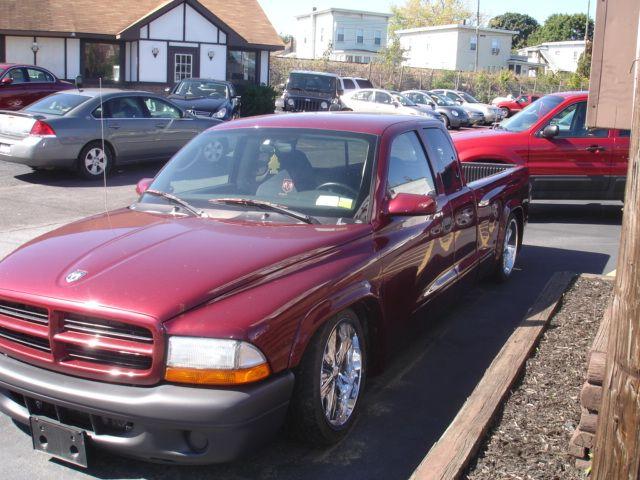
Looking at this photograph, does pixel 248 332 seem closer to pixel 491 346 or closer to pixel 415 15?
pixel 491 346

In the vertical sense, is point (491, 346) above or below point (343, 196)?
below

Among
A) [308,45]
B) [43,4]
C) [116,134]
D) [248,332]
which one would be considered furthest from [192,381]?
[308,45]

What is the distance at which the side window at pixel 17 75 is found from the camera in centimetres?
1847

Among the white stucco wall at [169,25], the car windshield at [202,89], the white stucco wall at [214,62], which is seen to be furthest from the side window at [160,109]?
the white stucco wall at [214,62]

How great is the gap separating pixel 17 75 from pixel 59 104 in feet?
20.8

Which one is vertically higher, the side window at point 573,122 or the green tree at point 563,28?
the green tree at point 563,28

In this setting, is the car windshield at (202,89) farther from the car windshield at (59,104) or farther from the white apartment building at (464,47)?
the white apartment building at (464,47)

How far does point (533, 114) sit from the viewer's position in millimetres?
11336

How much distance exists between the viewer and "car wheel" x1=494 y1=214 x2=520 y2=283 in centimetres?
734

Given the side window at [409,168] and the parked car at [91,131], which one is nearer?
the side window at [409,168]

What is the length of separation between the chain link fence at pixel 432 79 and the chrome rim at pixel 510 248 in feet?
119

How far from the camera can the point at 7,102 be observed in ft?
59.8

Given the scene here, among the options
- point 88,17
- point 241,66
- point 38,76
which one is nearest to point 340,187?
point 38,76

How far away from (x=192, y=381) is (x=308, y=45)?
80823 millimetres
